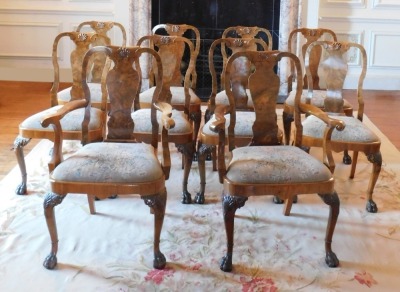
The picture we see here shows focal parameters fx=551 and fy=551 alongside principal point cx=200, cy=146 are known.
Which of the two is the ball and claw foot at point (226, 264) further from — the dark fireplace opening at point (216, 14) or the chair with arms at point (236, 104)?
the dark fireplace opening at point (216, 14)

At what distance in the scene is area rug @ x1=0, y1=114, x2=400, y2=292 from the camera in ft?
7.17

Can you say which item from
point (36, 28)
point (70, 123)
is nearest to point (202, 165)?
point (70, 123)

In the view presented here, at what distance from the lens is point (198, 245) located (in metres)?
2.49

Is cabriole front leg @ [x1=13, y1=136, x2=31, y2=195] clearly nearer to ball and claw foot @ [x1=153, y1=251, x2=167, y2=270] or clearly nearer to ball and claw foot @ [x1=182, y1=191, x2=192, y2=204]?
ball and claw foot @ [x1=182, y1=191, x2=192, y2=204]

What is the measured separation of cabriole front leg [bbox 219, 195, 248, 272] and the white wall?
3.93m

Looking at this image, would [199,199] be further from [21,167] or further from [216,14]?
[216,14]

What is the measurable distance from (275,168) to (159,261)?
0.62 m

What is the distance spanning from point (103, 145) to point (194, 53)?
1.08 metres

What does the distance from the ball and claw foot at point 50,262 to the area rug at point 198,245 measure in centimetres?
2

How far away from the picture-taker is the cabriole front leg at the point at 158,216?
2225 mm

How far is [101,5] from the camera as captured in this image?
5871 mm

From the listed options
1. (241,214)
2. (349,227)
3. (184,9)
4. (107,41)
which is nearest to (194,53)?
(107,41)

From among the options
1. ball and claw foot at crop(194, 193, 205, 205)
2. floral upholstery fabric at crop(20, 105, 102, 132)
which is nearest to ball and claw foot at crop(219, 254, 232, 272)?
ball and claw foot at crop(194, 193, 205, 205)

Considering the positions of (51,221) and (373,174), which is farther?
(373,174)
